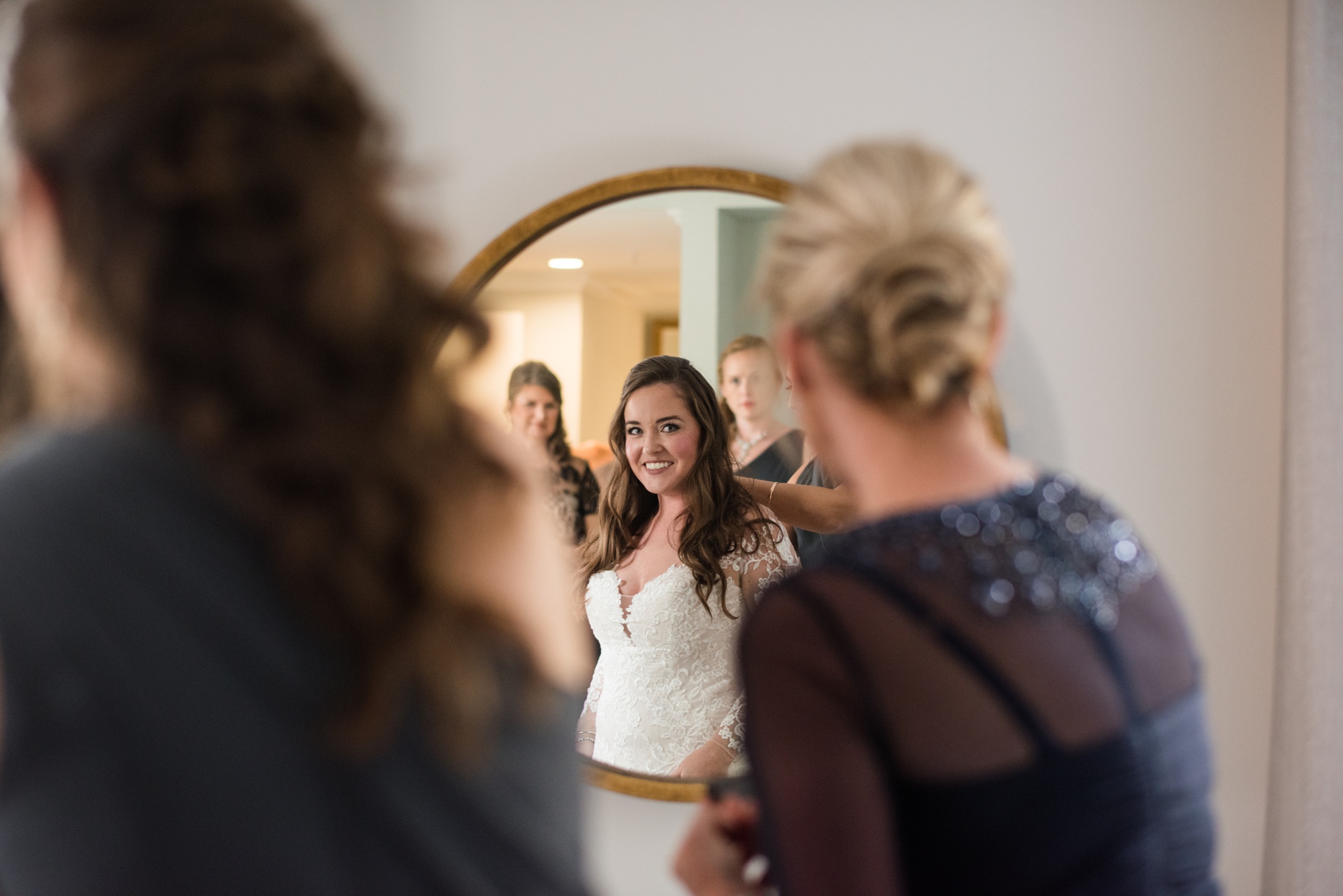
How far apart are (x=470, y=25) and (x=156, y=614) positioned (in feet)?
4.66

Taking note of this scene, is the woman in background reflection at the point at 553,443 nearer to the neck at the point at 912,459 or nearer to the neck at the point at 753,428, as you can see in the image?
the neck at the point at 753,428

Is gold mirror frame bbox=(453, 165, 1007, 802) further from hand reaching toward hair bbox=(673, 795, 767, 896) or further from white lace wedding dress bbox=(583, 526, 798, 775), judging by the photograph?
hand reaching toward hair bbox=(673, 795, 767, 896)

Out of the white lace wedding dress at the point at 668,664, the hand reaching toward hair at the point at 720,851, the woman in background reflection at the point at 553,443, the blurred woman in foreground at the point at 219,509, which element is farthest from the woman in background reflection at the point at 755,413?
the blurred woman in foreground at the point at 219,509

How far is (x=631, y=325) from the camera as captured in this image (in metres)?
1.44

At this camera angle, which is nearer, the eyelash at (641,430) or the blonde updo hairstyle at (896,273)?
the blonde updo hairstyle at (896,273)

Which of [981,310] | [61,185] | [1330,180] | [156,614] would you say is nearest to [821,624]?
[981,310]

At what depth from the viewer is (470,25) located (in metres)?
1.63

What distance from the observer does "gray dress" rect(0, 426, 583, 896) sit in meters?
0.45

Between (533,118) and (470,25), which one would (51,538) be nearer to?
(533,118)

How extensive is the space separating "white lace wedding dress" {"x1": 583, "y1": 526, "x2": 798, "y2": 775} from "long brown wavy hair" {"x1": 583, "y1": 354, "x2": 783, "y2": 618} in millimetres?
17

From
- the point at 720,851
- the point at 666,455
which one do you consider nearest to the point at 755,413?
the point at 666,455

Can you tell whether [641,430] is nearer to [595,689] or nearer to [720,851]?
[595,689]

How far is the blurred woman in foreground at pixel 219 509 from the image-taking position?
0.46 meters

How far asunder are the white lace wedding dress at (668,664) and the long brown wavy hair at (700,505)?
0.02 metres
